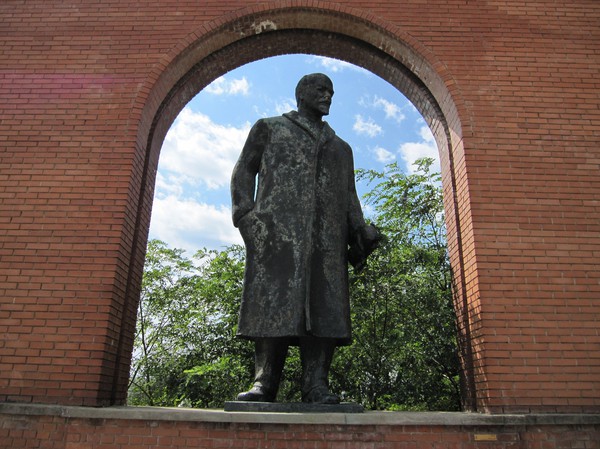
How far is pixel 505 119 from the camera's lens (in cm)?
515

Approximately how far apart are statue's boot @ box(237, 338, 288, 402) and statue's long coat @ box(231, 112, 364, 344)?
5.8 inches

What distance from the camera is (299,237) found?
3.79 meters

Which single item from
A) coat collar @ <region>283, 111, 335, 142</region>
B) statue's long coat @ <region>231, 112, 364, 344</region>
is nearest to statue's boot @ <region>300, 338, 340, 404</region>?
statue's long coat @ <region>231, 112, 364, 344</region>

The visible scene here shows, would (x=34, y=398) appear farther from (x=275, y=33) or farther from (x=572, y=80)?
(x=572, y=80)

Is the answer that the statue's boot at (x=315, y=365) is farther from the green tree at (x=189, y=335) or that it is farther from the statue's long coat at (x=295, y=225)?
the green tree at (x=189, y=335)

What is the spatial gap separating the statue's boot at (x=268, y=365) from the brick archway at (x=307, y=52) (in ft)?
5.65

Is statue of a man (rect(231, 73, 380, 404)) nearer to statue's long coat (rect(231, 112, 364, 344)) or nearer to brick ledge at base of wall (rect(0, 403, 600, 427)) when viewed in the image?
statue's long coat (rect(231, 112, 364, 344))

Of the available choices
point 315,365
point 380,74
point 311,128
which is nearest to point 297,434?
point 315,365

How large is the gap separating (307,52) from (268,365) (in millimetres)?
4345

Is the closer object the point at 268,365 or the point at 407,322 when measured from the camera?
the point at 268,365

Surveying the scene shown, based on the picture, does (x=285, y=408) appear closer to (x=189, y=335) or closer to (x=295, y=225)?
(x=295, y=225)

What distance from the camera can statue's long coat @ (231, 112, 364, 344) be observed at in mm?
3658

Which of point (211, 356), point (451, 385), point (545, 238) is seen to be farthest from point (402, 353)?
point (211, 356)

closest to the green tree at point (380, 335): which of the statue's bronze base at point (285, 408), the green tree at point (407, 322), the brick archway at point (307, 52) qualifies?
the green tree at point (407, 322)
